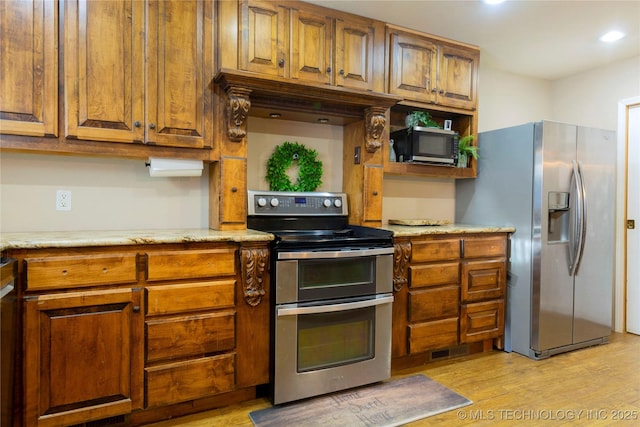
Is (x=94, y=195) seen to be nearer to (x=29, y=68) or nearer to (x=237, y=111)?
(x=29, y=68)

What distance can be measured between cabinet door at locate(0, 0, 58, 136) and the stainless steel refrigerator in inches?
121

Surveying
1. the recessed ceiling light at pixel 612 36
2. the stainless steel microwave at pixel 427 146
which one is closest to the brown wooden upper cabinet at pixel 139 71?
the stainless steel microwave at pixel 427 146

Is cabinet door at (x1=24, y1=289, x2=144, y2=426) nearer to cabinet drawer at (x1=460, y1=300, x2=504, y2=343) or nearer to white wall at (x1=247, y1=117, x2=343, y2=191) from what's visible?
white wall at (x1=247, y1=117, x2=343, y2=191)

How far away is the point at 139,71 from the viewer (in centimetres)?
219

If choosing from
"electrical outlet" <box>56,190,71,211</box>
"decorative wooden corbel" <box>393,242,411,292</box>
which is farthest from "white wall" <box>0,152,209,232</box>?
"decorative wooden corbel" <box>393,242,411,292</box>

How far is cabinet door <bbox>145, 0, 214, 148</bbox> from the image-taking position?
7.30 ft

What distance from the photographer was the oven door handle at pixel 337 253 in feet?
7.11

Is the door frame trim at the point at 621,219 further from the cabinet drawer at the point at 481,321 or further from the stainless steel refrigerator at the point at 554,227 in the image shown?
the cabinet drawer at the point at 481,321

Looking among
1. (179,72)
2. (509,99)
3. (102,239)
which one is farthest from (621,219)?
(102,239)

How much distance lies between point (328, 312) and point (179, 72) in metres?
1.63

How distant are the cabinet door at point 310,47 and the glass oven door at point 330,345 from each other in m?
1.49

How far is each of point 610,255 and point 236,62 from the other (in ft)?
10.9

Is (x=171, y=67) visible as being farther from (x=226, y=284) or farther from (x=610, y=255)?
(x=610, y=255)

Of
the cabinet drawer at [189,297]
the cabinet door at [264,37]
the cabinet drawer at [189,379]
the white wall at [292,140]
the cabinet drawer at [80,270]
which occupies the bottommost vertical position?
the cabinet drawer at [189,379]
